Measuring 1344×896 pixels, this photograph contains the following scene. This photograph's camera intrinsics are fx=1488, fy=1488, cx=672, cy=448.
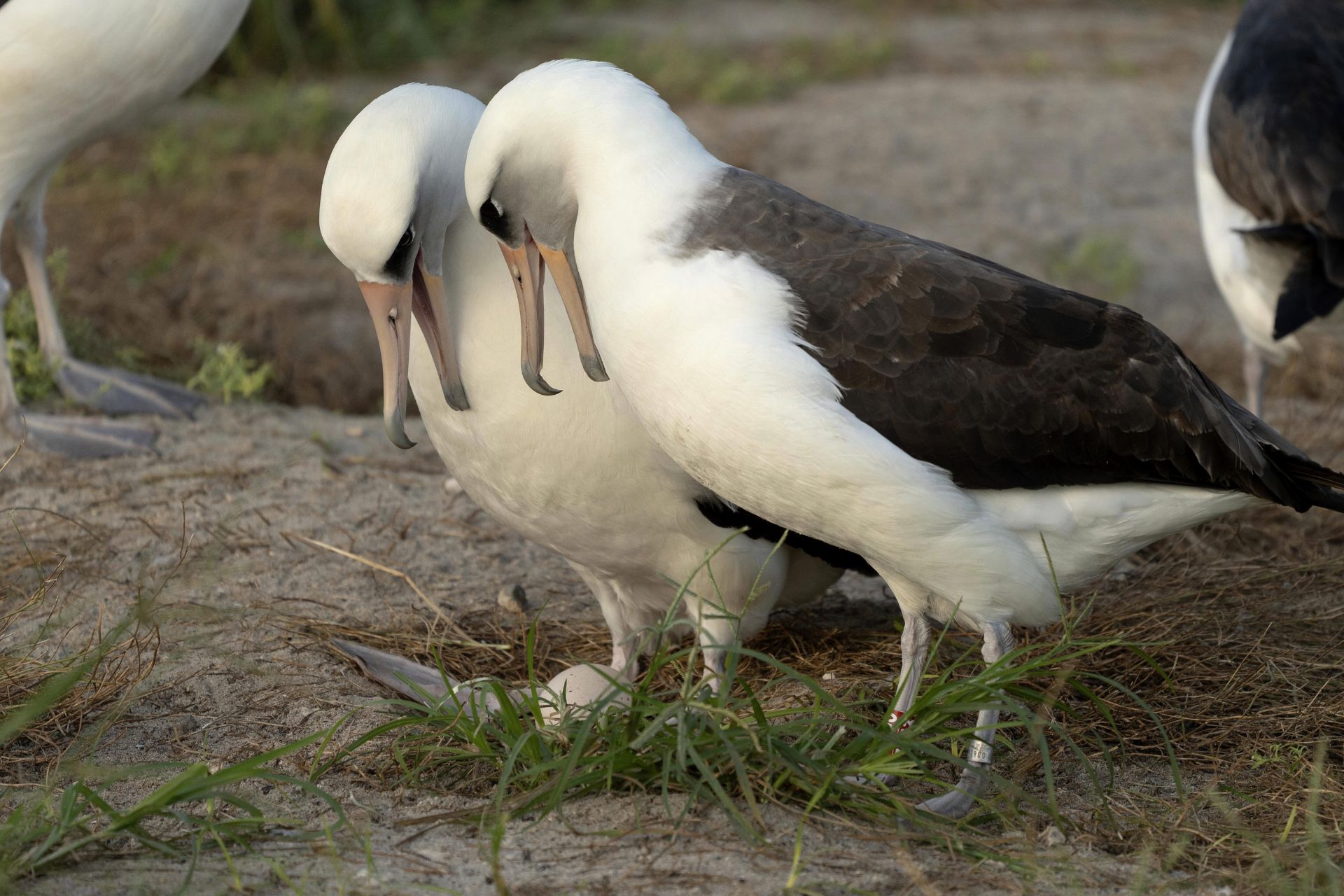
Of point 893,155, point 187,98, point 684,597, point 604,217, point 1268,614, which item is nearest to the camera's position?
point 604,217

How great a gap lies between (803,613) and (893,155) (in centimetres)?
493

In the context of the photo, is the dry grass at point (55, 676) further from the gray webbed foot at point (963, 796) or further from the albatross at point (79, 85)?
the gray webbed foot at point (963, 796)

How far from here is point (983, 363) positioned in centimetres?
316

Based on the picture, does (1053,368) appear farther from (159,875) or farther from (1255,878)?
(159,875)

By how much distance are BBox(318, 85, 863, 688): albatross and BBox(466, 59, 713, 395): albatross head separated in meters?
0.05

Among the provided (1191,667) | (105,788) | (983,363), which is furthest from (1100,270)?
(105,788)

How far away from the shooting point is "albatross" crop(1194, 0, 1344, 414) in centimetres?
519

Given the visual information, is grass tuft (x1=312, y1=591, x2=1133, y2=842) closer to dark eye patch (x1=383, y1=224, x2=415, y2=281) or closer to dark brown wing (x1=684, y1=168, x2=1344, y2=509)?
dark brown wing (x1=684, y1=168, x2=1344, y2=509)

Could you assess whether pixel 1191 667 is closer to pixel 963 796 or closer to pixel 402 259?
pixel 963 796

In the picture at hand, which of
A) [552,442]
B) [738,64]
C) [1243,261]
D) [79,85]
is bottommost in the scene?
[738,64]

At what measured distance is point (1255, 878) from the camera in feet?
9.05

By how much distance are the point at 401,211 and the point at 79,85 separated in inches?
86.2

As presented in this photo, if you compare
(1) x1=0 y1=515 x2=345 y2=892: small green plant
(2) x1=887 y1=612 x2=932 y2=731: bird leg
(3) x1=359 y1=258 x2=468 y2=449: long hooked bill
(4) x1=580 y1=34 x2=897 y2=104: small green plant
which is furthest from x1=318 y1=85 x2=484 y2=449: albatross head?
(4) x1=580 y1=34 x2=897 y2=104: small green plant

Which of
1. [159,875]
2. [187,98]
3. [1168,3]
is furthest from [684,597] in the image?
[1168,3]
